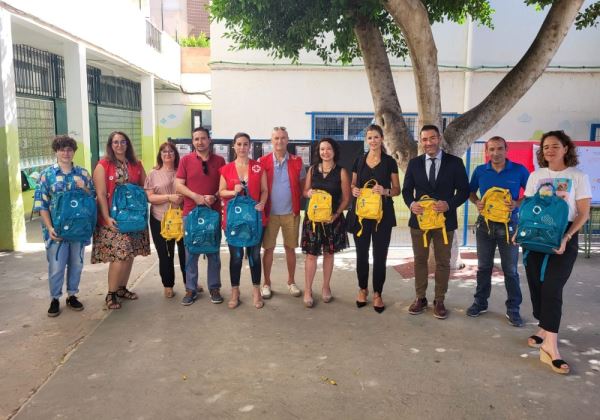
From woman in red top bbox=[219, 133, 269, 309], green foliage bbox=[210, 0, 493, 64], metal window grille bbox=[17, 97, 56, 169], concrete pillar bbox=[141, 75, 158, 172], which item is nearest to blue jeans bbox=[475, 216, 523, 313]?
woman in red top bbox=[219, 133, 269, 309]

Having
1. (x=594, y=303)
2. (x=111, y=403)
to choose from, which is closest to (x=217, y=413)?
(x=111, y=403)

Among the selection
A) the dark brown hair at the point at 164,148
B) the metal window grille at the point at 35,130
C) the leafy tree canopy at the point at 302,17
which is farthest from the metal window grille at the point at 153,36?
the dark brown hair at the point at 164,148

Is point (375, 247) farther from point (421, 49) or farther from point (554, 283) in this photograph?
point (421, 49)

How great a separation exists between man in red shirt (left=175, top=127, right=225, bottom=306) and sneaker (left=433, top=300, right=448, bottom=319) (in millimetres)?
2121

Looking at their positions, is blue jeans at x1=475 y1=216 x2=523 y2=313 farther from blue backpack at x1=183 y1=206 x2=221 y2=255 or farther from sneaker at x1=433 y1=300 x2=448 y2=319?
blue backpack at x1=183 y1=206 x2=221 y2=255

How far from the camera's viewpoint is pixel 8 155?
7.54 metres

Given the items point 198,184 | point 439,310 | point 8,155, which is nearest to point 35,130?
point 8,155

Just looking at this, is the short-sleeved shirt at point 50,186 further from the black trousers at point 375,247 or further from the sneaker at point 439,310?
the sneaker at point 439,310

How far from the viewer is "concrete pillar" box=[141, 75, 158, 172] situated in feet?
49.9

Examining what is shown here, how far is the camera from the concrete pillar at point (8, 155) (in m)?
7.40

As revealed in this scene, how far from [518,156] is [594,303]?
9.72 ft

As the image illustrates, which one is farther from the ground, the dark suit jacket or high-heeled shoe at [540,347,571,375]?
the dark suit jacket

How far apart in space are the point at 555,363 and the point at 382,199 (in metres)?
1.98

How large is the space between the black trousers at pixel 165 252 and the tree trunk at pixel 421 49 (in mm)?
3251
